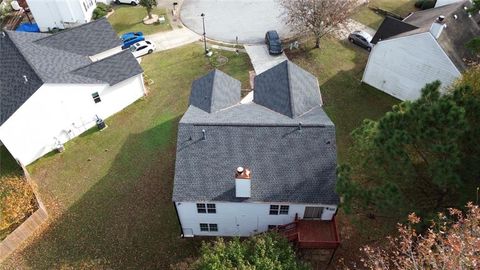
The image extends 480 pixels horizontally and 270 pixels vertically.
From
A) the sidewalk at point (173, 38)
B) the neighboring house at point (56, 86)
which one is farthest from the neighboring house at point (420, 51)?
the neighboring house at point (56, 86)

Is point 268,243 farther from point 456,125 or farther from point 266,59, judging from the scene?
point 266,59

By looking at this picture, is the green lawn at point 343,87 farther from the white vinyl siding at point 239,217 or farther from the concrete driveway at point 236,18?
the white vinyl siding at point 239,217

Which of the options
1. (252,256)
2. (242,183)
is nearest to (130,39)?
(242,183)

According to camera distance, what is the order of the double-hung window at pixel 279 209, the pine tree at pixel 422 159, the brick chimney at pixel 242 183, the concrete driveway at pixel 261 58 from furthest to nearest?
the concrete driveway at pixel 261 58
the double-hung window at pixel 279 209
the brick chimney at pixel 242 183
the pine tree at pixel 422 159

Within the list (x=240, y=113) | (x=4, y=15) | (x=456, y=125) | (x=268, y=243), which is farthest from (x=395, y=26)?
(x=4, y=15)

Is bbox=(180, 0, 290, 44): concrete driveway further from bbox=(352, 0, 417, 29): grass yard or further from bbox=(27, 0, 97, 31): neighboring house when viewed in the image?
bbox=(27, 0, 97, 31): neighboring house

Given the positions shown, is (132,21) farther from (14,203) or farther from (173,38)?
(14,203)
